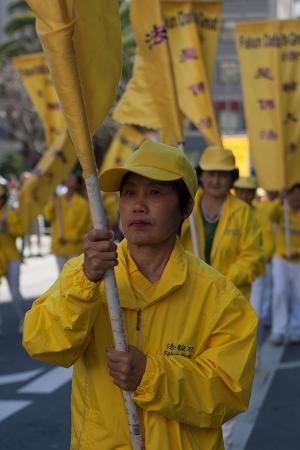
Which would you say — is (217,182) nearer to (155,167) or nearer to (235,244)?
(235,244)

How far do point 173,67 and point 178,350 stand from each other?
4.24 metres

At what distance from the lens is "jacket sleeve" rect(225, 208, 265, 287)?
20.9ft

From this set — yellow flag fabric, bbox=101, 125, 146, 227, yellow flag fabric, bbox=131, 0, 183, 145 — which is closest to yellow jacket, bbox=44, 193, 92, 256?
yellow flag fabric, bbox=101, 125, 146, 227

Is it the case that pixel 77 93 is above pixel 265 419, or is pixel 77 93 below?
above

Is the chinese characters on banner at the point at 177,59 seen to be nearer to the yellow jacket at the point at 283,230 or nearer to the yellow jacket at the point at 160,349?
the yellow jacket at the point at 283,230

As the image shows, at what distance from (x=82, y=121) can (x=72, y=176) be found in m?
9.77

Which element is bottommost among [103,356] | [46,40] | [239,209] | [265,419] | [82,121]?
[265,419]

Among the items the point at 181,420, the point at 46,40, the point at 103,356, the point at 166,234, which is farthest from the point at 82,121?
the point at 181,420

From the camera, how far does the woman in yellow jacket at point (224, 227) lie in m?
6.39

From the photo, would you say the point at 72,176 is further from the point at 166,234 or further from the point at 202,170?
the point at 166,234

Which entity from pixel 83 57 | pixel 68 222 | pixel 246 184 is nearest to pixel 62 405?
pixel 246 184

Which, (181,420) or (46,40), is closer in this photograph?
(46,40)

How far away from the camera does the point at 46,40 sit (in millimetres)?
2691

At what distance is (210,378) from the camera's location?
9.75ft
